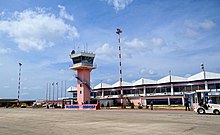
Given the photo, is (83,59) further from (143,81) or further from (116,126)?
(116,126)

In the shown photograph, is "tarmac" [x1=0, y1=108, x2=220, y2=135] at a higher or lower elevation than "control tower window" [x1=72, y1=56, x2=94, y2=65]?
lower

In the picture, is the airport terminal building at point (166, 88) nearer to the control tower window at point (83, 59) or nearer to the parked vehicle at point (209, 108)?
the control tower window at point (83, 59)

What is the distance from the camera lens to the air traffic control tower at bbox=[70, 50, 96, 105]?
59128 millimetres

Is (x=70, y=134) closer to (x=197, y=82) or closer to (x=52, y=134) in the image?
(x=52, y=134)

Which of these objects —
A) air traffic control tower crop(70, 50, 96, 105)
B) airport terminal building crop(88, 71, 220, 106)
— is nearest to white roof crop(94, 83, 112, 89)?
airport terminal building crop(88, 71, 220, 106)

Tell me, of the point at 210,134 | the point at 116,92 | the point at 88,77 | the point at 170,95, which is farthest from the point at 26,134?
the point at 116,92

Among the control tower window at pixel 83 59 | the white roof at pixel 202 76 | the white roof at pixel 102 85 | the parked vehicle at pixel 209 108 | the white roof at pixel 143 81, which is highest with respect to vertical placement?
the control tower window at pixel 83 59

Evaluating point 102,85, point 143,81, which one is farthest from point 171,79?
point 102,85

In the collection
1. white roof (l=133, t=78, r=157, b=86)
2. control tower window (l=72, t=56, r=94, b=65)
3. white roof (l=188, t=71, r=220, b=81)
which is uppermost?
control tower window (l=72, t=56, r=94, b=65)

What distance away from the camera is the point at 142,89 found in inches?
3118

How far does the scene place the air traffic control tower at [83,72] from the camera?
59.1m

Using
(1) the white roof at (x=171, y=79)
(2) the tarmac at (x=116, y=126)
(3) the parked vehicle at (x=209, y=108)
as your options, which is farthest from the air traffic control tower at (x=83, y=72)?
(2) the tarmac at (x=116, y=126)

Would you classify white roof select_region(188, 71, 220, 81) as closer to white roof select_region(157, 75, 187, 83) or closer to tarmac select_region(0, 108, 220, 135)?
white roof select_region(157, 75, 187, 83)

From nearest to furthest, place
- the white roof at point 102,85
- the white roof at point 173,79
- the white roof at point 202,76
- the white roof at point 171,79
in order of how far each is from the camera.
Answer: the white roof at point 202,76
the white roof at point 173,79
the white roof at point 171,79
the white roof at point 102,85
